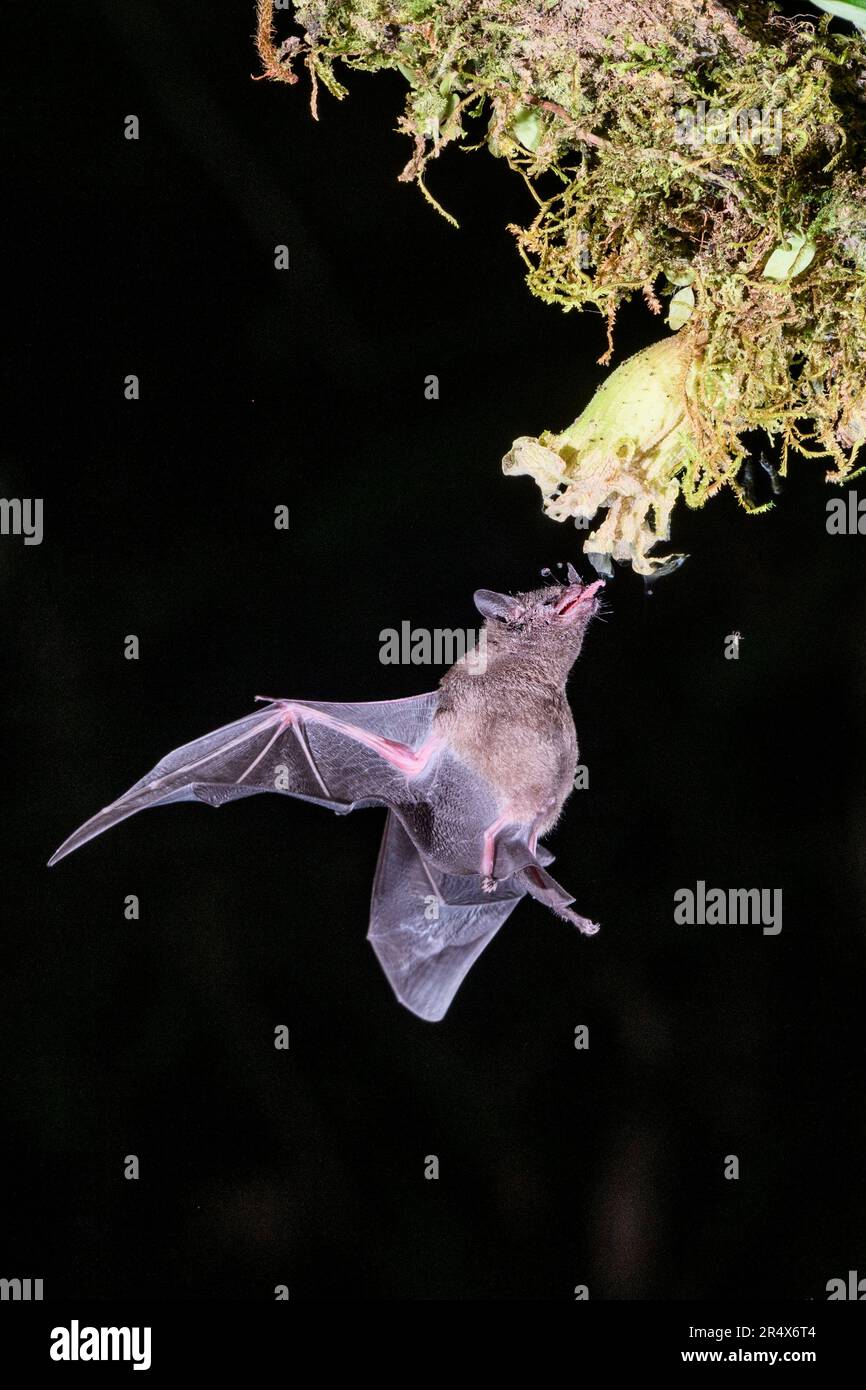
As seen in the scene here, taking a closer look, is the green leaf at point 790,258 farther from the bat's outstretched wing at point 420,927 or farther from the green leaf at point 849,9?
the bat's outstretched wing at point 420,927

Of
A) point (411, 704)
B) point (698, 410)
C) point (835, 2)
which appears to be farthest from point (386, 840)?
point (835, 2)

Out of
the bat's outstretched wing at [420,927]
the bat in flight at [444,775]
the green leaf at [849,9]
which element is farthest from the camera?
the bat's outstretched wing at [420,927]

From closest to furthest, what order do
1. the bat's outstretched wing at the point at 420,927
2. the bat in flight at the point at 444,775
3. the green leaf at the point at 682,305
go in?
the green leaf at the point at 682,305 < the bat in flight at the point at 444,775 < the bat's outstretched wing at the point at 420,927

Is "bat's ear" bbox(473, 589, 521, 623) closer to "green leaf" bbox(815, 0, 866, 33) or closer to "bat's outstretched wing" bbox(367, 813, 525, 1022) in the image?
"bat's outstretched wing" bbox(367, 813, 525, 1022)

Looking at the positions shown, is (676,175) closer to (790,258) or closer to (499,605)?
(790,258)

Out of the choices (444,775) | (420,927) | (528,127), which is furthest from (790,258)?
(420,927)

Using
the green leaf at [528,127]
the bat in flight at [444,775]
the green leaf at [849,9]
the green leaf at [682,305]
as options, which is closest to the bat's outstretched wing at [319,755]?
the bat in flight at [444,775]
